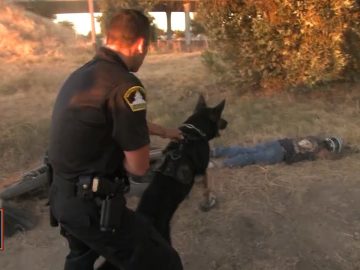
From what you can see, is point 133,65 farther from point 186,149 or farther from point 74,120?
point 186,149

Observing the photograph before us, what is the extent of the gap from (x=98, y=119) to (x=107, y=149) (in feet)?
0.62

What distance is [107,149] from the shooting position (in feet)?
8.20

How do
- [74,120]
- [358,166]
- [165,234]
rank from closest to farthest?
[74,120]
[165,234]
[358,166]

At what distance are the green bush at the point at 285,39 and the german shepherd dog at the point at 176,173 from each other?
12.2 ft

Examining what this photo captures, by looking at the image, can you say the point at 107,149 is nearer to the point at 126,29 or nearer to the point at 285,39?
the point at 126,29

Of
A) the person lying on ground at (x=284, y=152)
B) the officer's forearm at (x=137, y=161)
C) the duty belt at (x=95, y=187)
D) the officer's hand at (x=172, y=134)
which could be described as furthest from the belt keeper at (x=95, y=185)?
the person lying on ground at (x=284, y=152)

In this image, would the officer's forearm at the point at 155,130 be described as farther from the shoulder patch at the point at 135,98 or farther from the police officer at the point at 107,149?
the shoulder patch at the point at 135,98

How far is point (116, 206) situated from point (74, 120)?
0.48m

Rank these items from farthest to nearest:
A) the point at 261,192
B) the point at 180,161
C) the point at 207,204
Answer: the point at 261,192
the point at 207,204
the point at 180,161

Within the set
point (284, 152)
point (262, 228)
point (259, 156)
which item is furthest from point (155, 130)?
point (284, 152)

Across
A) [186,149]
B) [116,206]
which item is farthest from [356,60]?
[116,206]

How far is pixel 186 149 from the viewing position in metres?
3.93

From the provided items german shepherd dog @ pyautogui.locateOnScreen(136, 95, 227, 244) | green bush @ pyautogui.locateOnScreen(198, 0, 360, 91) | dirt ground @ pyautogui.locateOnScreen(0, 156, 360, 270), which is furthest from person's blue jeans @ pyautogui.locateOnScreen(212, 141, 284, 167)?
green bush @ pyautogui.locateOnScreen(198, 0, 360, 91)

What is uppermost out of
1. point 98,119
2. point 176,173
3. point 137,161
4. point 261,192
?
point 98,119
